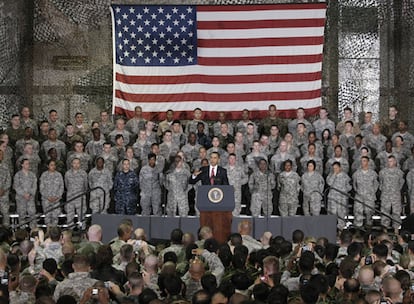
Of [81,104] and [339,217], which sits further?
[81,104]

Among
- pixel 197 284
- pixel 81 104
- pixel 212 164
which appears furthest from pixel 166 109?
pixel 197 284

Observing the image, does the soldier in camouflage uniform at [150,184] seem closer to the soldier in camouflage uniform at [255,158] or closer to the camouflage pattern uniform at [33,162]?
the soldier in camouflage uniform at [255,158]

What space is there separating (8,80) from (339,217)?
982cm

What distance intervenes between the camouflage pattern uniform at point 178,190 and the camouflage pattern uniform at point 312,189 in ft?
8.02

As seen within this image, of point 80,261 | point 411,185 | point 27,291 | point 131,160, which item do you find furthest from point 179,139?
point 27,291

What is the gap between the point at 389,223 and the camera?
71.7ft

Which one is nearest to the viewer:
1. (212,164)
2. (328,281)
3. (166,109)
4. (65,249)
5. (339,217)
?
(328,281)

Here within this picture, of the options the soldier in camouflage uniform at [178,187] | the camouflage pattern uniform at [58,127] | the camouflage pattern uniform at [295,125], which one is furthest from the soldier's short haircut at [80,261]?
the camouflage pattern uniform at [295,125]

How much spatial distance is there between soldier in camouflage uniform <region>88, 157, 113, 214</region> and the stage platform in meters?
2.04

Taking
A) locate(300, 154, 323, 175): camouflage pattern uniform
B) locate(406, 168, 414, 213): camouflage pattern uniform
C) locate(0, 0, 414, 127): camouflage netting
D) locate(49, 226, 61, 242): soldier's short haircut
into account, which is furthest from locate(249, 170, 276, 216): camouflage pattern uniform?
locate(49, 226, 61, 242): soldier's short haircut

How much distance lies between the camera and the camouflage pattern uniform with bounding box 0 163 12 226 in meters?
21.8

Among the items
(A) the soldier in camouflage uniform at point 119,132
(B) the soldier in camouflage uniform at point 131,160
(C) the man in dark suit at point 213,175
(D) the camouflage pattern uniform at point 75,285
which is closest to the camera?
(D) the camouflage pattern uniform at point 75,285

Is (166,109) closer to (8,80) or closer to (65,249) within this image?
(8,80)

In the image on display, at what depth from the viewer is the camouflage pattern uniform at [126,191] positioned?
2142 centimetres
